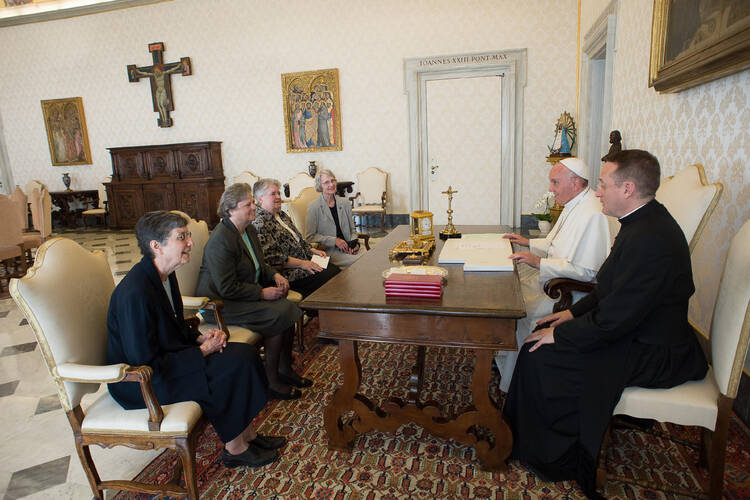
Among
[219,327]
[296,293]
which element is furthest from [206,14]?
[219,327]

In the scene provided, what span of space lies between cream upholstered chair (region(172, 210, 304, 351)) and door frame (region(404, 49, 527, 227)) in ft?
17.9

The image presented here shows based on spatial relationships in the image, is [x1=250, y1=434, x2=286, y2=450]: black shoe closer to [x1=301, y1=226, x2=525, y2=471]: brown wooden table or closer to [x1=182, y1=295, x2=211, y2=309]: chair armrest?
[x1=301, y1=226, x2=525, y2=471]: brown wooden table

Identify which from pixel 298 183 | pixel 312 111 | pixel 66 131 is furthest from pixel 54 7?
pixel 298 183

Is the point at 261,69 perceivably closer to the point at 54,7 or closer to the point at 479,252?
the point at 54,7

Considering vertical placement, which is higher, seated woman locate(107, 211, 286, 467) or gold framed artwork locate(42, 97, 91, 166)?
gold framed artwork locate(42, 97, 91, 166)

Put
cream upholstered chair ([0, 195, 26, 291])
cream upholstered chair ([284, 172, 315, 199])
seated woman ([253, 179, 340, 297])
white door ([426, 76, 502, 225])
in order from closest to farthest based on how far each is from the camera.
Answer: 1. seated woman ([253, 179, 340, 297])
2. cream upholstered chair ([0, 195, 26, 291])
3. white door ([426, 76, 502, 225])
4. cream upholstered chair ([284, 172, 315, 199])

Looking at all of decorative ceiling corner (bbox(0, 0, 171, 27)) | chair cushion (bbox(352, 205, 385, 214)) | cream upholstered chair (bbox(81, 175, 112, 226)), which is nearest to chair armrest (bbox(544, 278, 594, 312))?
chair cushion (bbox(352, 205, 385, 214))

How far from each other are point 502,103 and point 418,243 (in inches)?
217

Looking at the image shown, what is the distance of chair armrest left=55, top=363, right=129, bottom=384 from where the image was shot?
5.54 feet

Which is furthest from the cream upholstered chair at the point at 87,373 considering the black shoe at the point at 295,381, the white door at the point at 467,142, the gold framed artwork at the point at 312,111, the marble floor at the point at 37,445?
the gold framed artwork at the point at 312,111

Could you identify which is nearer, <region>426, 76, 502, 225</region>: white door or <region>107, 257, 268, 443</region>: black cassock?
<region>107, 257, 268, 443</region>: black cassock

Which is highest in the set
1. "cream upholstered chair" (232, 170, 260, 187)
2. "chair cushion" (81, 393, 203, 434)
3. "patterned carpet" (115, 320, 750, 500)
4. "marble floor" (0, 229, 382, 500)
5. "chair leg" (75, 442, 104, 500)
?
"cream upholstered chair" (232, 170, 260, 187)

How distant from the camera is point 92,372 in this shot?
171 centimetres

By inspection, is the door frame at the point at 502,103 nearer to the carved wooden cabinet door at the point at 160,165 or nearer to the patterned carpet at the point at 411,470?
the carved wooden cabinet door at the point at 160,165
